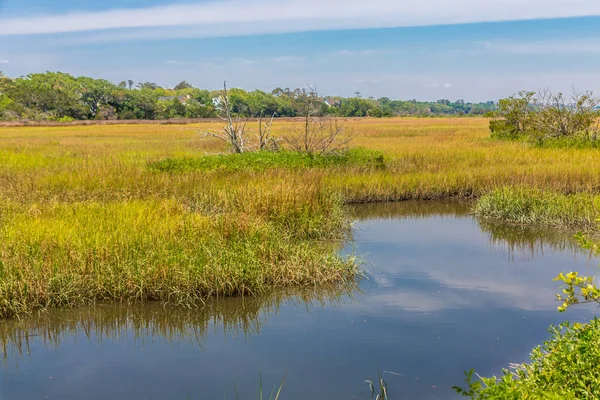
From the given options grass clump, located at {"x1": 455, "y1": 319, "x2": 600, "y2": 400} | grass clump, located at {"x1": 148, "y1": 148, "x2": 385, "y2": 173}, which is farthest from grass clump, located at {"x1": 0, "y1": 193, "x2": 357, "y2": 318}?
grass clump, located at {"x1": 148, "y1": 148, "x2": 385, "y2": 173}

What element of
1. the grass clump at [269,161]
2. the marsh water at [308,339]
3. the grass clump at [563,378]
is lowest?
the marsh water at [308,339]

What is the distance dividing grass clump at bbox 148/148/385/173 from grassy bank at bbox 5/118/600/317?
0.06m

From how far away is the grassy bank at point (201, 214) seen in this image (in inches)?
305

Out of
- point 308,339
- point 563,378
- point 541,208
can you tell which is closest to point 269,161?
point 541,208

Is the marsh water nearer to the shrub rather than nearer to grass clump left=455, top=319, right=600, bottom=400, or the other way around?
grass clump left=455, top=319, right=600, bottom=400

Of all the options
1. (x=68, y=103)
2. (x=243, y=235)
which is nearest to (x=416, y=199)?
(x=243, y=235)

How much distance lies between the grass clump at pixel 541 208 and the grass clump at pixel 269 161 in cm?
478

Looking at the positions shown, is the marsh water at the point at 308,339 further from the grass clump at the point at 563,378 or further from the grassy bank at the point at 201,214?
the grass clump at the point at 563,378

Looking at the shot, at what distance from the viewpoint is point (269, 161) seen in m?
16.1

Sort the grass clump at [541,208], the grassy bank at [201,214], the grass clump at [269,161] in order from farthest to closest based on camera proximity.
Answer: the grass clump at [269,161], the grass clump at [541,208], the grassy bank at [201,214]

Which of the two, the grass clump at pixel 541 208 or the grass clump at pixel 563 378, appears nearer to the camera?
the grass clump at pixel 563 378

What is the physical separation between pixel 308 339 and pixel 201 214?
193 inches

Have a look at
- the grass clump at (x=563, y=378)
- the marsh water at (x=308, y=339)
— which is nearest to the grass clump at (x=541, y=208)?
the marsh water at (x=308, y=339)

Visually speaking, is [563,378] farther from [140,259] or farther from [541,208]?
[541,208]
